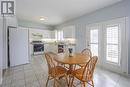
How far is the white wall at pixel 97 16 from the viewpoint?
11.2 feet

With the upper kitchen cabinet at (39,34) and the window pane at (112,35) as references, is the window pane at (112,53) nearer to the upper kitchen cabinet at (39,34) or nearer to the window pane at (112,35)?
the window pane at (112,35)

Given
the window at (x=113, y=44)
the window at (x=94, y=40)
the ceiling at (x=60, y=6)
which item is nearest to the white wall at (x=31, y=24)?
the ceiling at (x=60, y=6)

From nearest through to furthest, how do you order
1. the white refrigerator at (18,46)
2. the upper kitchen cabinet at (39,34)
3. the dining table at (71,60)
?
the dining table at (71,60), the white refrigerator at (18,46), the upper kitchen cabinet at (39,34)

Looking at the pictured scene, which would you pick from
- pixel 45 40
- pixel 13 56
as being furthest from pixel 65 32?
pixel 13 56

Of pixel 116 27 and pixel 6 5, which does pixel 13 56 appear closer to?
pixel 6 5

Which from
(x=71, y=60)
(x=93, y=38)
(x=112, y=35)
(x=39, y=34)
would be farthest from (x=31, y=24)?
(x=71, y=60)

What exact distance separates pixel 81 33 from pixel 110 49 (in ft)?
6.45

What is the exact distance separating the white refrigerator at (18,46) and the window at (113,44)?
3.61 meters

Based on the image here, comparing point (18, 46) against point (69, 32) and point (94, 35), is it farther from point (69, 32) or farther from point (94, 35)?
point (94, 35)

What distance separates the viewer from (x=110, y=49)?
3900 mm

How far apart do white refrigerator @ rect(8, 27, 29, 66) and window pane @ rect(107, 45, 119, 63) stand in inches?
143

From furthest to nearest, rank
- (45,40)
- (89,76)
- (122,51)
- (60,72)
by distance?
(45,40) → (122,51) → (60,72) → (89,76)

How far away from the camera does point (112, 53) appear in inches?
151

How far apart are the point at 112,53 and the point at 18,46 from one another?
3938mm
